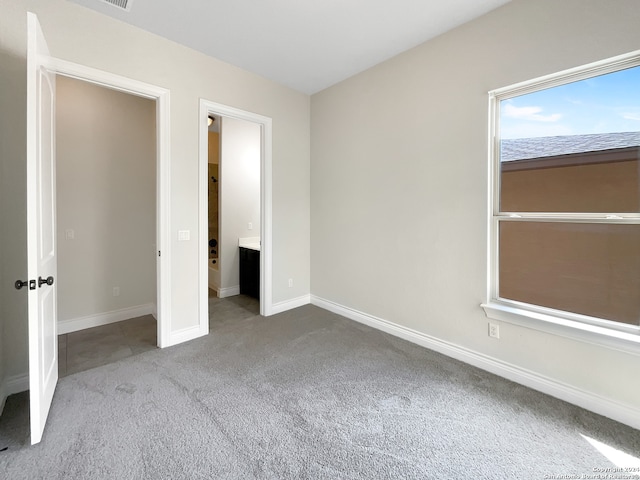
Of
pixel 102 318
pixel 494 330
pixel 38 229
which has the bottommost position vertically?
pixel 102 318

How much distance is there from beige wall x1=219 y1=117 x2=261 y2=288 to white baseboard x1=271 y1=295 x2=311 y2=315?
49.0 inches

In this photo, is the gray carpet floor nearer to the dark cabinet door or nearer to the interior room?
the interior room

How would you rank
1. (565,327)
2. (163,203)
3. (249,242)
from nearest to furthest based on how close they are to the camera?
(565,327)
(163,203)
(249,242)

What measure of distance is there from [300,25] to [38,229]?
2.40 meters

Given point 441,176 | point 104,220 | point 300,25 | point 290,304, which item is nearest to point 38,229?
point 104,220

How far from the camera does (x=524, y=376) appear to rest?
215 cm

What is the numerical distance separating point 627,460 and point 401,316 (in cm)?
170

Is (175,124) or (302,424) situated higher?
(175,124)

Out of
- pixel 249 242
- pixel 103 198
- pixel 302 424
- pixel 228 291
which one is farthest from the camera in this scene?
pixel 249 242

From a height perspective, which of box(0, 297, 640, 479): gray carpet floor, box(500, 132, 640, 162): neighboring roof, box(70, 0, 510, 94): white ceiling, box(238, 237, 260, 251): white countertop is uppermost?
box(70, 0, 510, 94): white ceiling

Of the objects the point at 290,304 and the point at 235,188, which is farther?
the point at 235,188

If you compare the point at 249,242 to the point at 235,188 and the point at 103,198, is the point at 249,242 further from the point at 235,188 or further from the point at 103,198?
the point at 103,198

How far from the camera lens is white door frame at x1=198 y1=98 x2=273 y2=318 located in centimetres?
293

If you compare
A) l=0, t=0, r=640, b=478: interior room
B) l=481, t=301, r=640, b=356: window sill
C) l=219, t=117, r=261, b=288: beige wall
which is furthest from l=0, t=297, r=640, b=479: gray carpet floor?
l=219, t=117, r=261, b=288: beige wall
